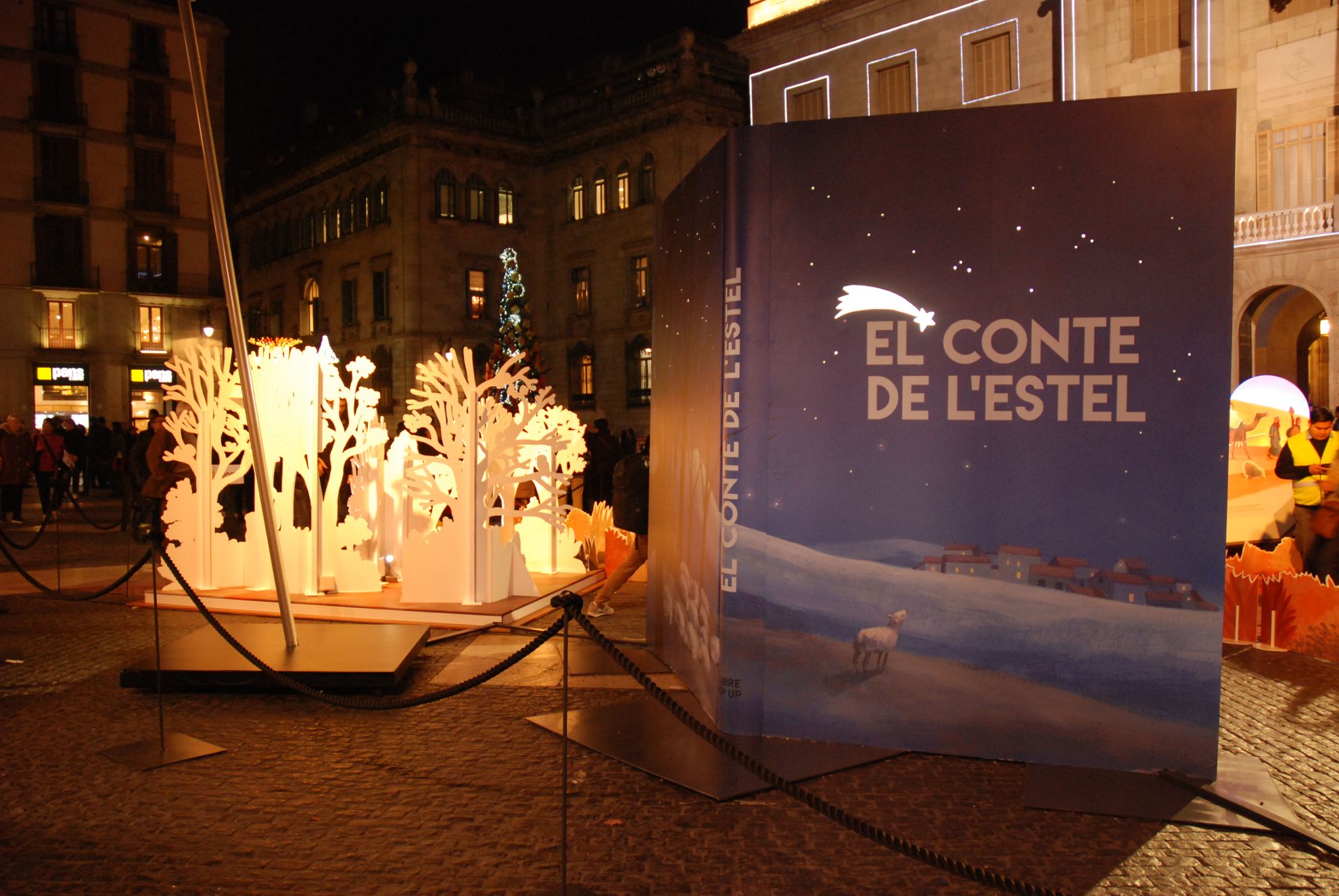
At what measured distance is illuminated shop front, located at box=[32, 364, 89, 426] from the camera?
3835 cm

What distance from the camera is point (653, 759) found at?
18.6 ft

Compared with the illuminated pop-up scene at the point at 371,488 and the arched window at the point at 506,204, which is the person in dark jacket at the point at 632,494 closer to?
the illuminated pop-up scene at the point at 371,488

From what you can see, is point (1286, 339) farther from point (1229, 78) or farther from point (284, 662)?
point (284, 662)

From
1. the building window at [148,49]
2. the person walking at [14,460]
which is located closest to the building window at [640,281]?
the building window at [148,49]

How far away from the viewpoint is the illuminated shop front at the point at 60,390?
38350 millimetres

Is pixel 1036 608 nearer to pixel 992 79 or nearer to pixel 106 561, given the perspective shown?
pixel 106 561

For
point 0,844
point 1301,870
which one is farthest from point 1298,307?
point 0,844

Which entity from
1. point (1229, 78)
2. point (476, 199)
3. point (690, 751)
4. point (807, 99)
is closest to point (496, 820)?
point (690, 751)

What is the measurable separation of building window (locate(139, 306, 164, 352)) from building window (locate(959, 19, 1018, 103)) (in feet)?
104

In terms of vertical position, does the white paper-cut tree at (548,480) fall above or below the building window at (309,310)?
below

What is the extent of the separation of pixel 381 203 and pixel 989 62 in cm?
2561

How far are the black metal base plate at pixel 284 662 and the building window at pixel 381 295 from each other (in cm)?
3600

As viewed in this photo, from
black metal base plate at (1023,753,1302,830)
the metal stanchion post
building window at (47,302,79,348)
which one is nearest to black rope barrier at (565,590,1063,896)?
black metal base plate at (1023,753,1302,830)

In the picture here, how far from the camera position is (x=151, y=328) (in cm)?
4081
